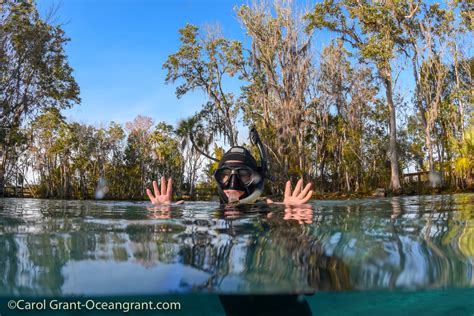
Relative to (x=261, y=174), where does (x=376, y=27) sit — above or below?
above

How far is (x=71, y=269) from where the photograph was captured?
8.70 feet

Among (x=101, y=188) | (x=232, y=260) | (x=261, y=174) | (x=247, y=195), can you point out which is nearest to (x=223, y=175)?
(x=247, y=195)

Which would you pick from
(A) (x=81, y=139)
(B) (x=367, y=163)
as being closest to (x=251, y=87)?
(B) (x=367, y=163)

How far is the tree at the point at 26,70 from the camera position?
21016 mm

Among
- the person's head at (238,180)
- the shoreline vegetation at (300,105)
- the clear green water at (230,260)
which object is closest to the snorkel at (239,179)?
the person's head at (238,180)

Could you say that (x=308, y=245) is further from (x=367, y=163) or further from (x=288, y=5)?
(x=367, y=163)

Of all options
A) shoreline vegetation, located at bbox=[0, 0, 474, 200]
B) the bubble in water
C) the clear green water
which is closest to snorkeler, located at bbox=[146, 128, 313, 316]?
the clear green water

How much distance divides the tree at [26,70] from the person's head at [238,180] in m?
20.2

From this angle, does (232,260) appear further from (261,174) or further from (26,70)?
(26,70)

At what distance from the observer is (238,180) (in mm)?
4711

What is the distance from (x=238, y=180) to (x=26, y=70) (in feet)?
75.3

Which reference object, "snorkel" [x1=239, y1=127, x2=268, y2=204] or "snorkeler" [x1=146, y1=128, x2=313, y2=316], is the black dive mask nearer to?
"snorkeler" [x1=146, y1=128, x2=313, y2=316]

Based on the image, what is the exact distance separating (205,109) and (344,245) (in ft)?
100

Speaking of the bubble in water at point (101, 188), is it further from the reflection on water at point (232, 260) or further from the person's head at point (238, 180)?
the reflection on water at point (232, 260)
